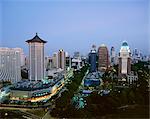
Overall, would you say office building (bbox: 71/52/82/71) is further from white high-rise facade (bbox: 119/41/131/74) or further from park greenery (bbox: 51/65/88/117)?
white high-rise facade (bbox: 119/41/131/74)

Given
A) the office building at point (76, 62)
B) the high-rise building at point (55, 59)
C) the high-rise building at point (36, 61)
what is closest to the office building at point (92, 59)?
the office building at point (76, 62)

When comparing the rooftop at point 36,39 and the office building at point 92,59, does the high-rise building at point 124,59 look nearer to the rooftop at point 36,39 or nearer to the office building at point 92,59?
the office building at point 92,59

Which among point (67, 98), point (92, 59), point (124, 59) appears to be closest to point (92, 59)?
point (92, 59)

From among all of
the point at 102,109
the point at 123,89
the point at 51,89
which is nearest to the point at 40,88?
the point at 51,89

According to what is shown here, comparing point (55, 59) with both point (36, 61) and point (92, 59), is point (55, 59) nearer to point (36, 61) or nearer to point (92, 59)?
point (36, 61)

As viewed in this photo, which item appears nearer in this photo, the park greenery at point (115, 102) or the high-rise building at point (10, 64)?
the park greenery at point (115, 102)

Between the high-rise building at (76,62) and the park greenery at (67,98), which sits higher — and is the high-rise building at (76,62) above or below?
above

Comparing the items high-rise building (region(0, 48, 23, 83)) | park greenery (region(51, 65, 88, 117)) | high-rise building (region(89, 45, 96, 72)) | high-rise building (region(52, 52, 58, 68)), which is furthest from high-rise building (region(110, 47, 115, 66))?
high-rise building (region(0, 48, 23, 83))

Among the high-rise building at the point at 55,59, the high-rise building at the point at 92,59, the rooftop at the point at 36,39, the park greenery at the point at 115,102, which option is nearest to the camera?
the park greenery at the point at 115,102
